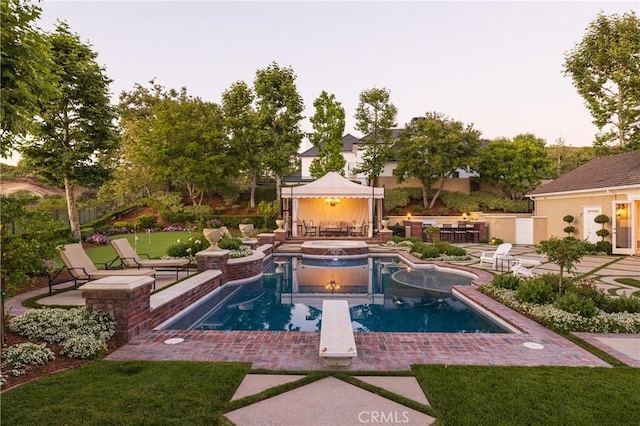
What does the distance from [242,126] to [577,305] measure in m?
24.6

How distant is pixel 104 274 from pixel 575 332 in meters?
8.47

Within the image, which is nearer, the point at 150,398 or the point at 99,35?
the point at 150,398

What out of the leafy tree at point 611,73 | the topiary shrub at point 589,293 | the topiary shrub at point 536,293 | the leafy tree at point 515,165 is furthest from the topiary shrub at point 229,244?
the leafy tree at point 611,73

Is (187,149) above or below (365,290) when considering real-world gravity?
above

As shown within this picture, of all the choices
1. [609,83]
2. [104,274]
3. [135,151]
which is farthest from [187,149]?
[609,83]

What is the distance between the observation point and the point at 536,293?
6.40m

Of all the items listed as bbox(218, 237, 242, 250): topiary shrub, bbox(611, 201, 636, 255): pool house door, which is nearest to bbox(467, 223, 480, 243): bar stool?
bbox(611, 201, 636, 255): pool house door

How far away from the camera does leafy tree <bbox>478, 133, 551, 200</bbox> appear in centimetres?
2512

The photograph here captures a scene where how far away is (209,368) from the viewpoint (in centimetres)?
390

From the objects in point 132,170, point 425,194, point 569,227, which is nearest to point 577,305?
point 569,227

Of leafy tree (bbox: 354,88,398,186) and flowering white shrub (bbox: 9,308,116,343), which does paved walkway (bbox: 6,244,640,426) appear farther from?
leafy tree (bbox: 354,88,398,186)

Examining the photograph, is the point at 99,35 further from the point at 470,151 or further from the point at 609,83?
the point at 609,83

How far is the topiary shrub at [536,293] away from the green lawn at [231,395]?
246 cm

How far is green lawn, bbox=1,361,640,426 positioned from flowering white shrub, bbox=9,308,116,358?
16.8 inches
